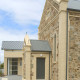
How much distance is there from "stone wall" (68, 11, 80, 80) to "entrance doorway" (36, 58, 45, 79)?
399 centimetres

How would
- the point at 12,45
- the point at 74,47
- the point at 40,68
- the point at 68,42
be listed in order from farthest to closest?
1. the point at 12,45
2. the point at 40,68
3. the point at 74,47
4. the point at 68,42

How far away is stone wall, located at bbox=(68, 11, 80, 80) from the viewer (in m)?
13.0

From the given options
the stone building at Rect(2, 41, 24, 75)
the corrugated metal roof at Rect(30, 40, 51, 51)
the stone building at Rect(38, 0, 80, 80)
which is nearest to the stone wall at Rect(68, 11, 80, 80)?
the stone building at Rect(38, 0, 80, 80)

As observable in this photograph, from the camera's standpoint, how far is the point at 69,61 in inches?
510

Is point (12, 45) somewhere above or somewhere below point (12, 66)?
above

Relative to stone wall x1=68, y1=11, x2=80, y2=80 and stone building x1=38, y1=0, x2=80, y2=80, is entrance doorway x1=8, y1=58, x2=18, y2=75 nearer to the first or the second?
stone building x1=38, y1=0, x2=80, y2=80

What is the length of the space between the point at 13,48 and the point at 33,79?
11811 millimetres

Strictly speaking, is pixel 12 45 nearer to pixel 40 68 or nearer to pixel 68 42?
pixel 40 68

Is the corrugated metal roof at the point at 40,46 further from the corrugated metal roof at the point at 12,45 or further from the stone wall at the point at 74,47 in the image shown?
the corrugated metal roof at the point at 12,45

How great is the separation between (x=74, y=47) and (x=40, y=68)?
4914 millimetres

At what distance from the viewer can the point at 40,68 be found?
16062 mm

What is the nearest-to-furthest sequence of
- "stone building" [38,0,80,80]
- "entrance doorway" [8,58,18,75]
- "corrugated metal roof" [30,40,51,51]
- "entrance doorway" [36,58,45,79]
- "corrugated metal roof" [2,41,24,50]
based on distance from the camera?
1. "stone building" [38,0,80,80]
2. "corrugated metal roof" [30,40,51,51]
3. "entrance doorway" [36,58,45,79]
4. "corrugated metal roof" [2,41,24,50]
5. "entrance doorway" [8,58,18,75]

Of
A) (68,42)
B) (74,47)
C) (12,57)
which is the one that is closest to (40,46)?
(68,42)

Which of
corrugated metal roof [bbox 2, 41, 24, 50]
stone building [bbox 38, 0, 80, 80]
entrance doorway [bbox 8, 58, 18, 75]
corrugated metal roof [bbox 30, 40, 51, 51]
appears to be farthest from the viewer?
entrance doorway [bbox 8, 58, 18, 75]
